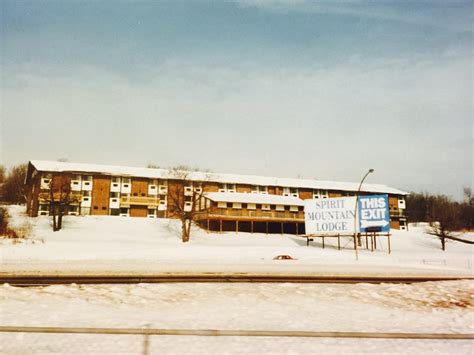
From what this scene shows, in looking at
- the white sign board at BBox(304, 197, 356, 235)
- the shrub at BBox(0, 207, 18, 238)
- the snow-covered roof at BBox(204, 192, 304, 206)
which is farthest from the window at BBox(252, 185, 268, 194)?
the shrub at BBox(0, 207, 18, 238)

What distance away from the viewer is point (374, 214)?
5291 cm

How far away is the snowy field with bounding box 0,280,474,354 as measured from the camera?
8.33 meters

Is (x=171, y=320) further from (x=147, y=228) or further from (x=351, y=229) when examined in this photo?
(x=147, y=228)

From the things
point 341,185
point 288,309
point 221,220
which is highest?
point 341,185

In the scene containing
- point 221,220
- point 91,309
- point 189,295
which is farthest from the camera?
point 221,220

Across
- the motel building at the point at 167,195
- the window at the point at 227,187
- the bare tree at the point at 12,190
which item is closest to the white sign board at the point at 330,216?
the motel building at the point at 167,195

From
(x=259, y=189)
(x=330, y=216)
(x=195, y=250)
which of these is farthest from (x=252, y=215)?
(x=195, y=250)

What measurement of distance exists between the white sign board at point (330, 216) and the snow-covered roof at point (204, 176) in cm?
2392

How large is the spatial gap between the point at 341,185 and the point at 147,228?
4656 centimetres

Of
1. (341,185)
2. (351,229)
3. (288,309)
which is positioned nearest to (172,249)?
(351,229)

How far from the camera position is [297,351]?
317 inches

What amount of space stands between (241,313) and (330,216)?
153 ft

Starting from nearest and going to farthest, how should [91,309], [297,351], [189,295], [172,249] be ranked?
[297,351], [91,309], [189,295], [172,249]

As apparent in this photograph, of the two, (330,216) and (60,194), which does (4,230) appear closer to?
(60,194)
